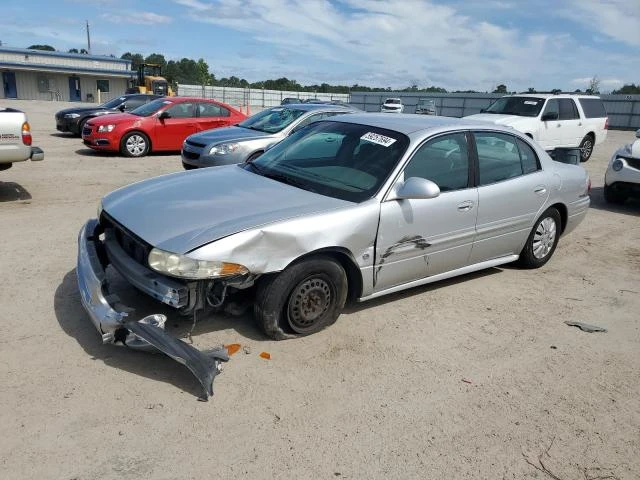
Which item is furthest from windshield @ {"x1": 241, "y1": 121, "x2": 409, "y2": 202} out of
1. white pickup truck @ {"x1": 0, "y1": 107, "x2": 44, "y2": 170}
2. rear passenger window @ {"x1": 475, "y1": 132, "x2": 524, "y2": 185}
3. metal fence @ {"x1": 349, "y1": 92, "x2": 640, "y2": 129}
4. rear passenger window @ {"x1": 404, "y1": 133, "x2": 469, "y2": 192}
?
metal fence @ {"x1": 349, "y1": 92, "x2": 640, "y2": 129}

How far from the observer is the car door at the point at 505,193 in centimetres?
487

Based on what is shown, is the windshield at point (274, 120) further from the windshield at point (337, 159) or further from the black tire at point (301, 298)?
the black tire at point (301, 298)

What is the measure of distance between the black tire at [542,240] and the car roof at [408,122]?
41.9 inches

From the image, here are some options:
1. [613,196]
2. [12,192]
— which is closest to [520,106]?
[613,196]

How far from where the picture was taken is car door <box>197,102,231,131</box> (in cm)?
1341

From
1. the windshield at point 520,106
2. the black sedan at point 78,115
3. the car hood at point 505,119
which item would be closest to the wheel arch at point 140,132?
the black sedan at point 78,115

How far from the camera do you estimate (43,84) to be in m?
49.5

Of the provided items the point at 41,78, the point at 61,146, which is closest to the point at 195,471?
the point at 61,146

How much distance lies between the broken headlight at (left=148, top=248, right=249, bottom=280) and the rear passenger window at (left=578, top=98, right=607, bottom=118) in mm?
14759

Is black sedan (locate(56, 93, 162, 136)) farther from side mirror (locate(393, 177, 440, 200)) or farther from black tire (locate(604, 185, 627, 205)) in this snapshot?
side mirror (locate(393, 177, 440, 200))

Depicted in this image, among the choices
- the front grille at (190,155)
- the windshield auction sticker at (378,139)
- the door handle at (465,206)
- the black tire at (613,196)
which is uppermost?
the windshield auction sticker at (378,139)

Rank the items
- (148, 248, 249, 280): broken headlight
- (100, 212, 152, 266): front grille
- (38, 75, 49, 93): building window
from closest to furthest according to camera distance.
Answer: (148, 248, 249, 280): broken headlight, (100, 212, 152, 266): front grille, (38, 75, 49, 93): building window

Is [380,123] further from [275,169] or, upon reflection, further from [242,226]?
[242,226]

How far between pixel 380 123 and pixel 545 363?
2445mm
